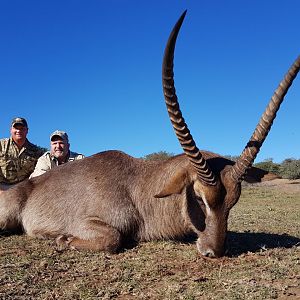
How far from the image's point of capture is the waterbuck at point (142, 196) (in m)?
5.30

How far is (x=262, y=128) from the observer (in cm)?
565

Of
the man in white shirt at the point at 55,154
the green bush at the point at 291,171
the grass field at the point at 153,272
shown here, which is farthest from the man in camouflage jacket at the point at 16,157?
the green bush at the point at 291,171

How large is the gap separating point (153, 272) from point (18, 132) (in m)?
6.18

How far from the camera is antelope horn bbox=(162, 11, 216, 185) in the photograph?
4841 millimetres

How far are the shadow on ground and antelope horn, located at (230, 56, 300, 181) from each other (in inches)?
41.1

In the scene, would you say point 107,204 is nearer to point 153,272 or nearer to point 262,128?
point 153,272

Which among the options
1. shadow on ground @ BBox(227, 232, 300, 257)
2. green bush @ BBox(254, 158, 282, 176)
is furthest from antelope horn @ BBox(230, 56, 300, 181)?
green bush @ BBox(254, 158, 282, 176)

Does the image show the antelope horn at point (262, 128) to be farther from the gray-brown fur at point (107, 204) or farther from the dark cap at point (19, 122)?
the dark cap at point (19, 122)

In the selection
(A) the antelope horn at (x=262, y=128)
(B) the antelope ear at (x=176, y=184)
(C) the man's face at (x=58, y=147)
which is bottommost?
(B) the antelope ear at (x=176, y=184)

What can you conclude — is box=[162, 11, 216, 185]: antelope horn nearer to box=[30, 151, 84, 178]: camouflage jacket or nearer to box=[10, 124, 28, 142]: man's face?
box=[30, 151, 84, 178]: camouflage jacket

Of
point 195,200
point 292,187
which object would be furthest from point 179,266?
point 292,187

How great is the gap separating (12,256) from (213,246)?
2458mm

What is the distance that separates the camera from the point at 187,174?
220 inches

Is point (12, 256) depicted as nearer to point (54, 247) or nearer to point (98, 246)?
point (54, 247)
